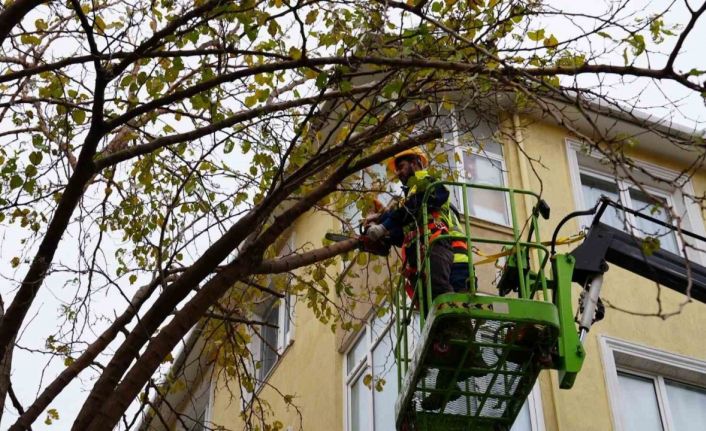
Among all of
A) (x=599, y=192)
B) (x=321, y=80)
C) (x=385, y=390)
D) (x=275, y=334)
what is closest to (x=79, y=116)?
(x=321, y=80)

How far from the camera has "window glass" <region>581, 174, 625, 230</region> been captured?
13.4 meters

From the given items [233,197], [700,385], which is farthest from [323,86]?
[700,385]

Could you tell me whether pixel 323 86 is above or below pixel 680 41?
above

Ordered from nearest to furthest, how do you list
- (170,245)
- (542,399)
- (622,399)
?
(170,245) → (542,399) → (622,399)

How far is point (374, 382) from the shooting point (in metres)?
11.9

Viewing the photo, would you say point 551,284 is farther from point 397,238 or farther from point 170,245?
point 170,245

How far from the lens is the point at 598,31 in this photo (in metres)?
7.41

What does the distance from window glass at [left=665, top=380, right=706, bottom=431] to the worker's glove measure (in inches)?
201

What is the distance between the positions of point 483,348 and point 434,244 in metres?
0.89

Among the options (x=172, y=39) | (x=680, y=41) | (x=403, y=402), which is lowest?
(x=403, y=402)

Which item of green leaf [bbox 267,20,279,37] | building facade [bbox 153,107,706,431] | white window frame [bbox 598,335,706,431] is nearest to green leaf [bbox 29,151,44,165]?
green leaf [bbox 267,20,279,37]

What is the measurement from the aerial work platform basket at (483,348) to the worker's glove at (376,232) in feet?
1.07

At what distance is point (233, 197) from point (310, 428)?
595 cm

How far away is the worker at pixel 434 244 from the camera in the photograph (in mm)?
7434
